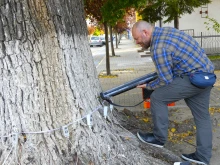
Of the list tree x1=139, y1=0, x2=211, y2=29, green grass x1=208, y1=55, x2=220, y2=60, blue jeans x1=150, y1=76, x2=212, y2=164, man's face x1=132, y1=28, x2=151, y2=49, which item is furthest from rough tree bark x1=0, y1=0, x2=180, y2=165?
green grass x1=208, y1=55, x2=220, y2=60

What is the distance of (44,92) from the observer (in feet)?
11.5

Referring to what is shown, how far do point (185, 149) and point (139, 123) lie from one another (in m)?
0.84

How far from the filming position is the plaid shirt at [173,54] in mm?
3582

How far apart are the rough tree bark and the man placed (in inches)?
26.7

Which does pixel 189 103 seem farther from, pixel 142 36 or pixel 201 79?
pixel 142 36

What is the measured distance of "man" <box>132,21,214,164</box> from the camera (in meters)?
3.61

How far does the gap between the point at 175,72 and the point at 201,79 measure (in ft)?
0.99

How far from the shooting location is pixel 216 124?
597 cm

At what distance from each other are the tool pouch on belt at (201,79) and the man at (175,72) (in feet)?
0.16

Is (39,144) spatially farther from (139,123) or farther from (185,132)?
(185,132)

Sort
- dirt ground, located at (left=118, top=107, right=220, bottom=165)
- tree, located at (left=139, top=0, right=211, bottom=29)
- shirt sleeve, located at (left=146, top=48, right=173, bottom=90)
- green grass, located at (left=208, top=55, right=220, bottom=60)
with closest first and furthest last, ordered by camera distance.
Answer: shirt sleeve, located at (left=146, top=48, right=173, bottom=90) < dirt ground, located at (left=118, top=107, right=220, bottom=165) < tree, located at (left=139, top=0, right=211, bottom=29) < green grass, located at (left=208, top=55, right=220, bottom=60)

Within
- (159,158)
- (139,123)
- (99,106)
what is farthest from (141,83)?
(139,123)

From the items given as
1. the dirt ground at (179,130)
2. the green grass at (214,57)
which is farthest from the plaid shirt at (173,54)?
the green grass at (214,57)

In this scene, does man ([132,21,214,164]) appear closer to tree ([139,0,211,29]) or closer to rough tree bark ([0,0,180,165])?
rough tree bark ([0,0,180,165])
